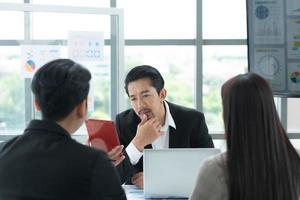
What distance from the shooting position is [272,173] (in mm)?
1289

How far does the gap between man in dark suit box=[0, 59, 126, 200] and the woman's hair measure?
0.35 metres

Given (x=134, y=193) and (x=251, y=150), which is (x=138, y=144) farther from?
(x=251, y=150)

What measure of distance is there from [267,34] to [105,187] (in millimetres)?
1686

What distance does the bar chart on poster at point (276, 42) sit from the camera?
2430 millimetres

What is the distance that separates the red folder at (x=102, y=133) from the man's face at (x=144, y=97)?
59cm

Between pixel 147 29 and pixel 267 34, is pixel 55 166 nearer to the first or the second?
pixel 267 34

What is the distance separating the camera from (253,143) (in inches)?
50.1

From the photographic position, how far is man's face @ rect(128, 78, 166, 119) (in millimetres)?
2496

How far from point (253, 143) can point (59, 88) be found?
580 millimetres

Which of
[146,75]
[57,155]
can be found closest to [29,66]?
[146,75]

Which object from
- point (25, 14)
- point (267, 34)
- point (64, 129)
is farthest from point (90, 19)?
point (64, 129)

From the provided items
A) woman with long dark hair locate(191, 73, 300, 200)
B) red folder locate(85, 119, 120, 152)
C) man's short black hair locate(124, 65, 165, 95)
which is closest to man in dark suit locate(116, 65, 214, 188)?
man's short black hair locate(124, 65, 165, 95)

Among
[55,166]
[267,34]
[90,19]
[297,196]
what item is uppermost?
[90,19]

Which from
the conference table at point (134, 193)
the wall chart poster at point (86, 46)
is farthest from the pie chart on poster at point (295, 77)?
the wall chart poster at point (86, 46)
